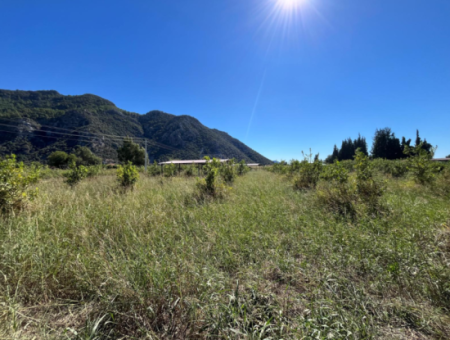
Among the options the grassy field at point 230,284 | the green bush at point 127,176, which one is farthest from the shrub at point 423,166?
the green bush at point 127,176

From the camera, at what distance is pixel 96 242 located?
2291 millimetres

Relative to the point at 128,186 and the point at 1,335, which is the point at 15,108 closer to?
the point at 128,186

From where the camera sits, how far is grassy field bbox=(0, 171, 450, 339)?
124cm

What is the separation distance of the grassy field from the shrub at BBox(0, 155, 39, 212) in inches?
29.3

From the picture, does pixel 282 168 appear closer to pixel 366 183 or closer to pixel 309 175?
pixel 309 175

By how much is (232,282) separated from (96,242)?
79.6 inches

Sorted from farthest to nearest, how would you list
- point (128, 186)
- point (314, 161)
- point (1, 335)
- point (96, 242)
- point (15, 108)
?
point (15, 108), point (314, 161), point (128, 186), point (96, 242), point (1, 335)

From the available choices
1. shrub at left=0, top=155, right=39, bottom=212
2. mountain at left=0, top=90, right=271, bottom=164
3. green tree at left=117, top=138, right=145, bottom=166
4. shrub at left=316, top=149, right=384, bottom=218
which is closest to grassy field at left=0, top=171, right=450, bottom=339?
shrub at left=0, top=155, right=39, bottom=212

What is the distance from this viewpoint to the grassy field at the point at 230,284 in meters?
1.24

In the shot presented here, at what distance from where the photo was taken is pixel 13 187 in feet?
9.87

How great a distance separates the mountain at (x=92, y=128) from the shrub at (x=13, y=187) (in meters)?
32.4

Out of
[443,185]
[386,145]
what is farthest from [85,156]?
[386,145]

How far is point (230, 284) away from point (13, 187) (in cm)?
436

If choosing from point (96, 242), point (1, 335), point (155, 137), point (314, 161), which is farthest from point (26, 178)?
point (155, 137)
